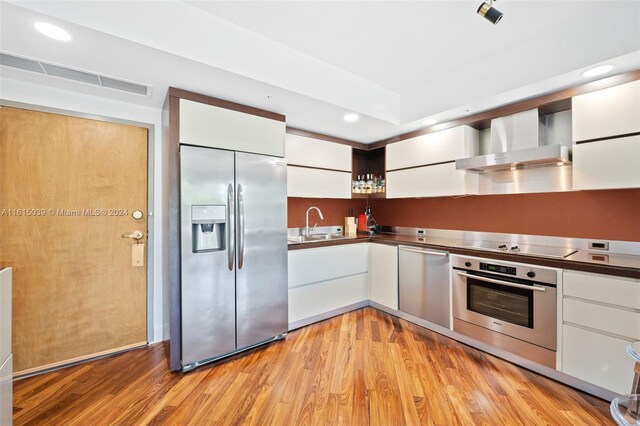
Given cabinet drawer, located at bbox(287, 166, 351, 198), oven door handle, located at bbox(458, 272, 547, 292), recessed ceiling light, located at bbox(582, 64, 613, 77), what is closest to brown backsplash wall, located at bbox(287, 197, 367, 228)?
cabinet drawer, located at bbox(287, 166, 351, 198)

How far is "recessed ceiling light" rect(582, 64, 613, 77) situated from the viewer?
181cm

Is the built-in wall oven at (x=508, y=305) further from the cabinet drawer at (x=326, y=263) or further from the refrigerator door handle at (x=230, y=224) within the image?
the refrigerator door handle at (x=230, y=224)

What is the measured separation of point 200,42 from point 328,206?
2455 millimetres

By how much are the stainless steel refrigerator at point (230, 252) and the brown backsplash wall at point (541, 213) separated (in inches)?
80.0

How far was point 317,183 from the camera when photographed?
3305 millimetres

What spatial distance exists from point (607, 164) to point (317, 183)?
2.53 meters

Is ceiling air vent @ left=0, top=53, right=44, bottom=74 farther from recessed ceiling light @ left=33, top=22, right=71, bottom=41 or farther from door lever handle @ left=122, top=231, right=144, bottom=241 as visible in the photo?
door lever handle @ left=122, top=231, right=144, bottom=241

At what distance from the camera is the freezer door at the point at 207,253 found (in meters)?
2.09

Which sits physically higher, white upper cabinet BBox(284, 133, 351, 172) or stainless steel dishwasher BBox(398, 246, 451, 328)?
white upper cabinet BBox(284, 133, 351, 172)

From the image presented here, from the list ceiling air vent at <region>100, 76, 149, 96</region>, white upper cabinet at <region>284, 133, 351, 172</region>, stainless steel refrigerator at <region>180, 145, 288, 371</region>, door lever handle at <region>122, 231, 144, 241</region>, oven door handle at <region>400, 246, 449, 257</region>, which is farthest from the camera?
white upper cabinet at <region>284, 133, 351, 172</region>

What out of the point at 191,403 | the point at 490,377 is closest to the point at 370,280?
the point at 490,377

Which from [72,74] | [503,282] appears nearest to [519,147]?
[503,282]

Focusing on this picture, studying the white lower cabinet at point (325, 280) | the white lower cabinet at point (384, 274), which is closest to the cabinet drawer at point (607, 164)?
A: the white lower cabinet at point (384, 274)

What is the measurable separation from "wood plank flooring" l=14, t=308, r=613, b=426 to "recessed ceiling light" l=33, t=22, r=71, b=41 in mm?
2271
